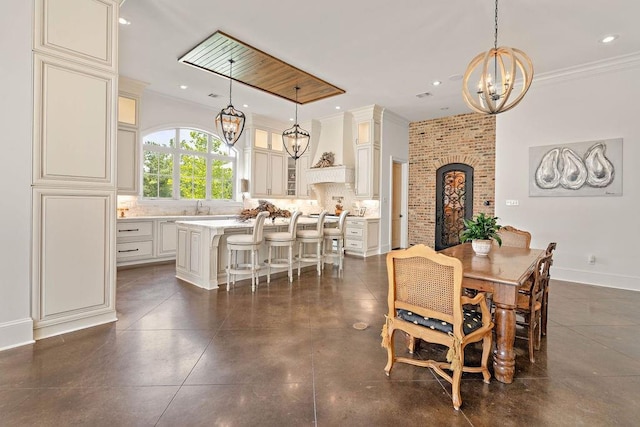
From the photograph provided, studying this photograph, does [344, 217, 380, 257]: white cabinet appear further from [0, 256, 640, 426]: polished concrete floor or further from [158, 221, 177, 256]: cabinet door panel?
[158, 221, 177, 256]: cabinet door panel

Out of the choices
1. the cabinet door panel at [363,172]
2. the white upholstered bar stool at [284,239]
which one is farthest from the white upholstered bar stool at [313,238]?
the cabinet door panel at [363,172]

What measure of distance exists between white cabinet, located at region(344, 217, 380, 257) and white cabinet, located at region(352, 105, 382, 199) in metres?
0.61

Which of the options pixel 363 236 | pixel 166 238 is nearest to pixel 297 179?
pixel 363 236

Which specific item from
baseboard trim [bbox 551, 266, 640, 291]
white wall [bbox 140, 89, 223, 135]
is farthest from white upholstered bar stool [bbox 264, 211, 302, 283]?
baseboard trim [bbox 551, 266, 640, 291]

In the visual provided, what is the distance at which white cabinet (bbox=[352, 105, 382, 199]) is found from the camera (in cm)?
684

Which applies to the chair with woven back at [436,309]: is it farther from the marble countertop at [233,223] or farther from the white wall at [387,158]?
the white wall at [387,158]

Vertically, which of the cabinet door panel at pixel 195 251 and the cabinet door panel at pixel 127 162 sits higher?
the cabinet door panel at pixel 127 162

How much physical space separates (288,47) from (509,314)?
13.4 feet

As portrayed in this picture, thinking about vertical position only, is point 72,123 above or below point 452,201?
above

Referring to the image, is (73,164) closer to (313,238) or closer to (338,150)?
(313,238)

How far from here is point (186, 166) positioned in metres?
6.68

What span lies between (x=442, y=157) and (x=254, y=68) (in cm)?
501

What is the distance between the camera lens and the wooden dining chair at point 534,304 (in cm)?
231

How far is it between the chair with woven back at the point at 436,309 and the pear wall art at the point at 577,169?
12.9 feet
